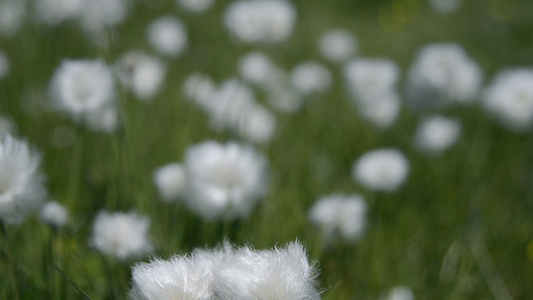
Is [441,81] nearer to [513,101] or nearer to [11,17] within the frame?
[513,101]

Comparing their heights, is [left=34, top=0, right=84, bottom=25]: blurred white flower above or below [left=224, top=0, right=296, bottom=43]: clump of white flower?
above

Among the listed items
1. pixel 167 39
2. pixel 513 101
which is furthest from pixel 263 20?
pixel 513 101

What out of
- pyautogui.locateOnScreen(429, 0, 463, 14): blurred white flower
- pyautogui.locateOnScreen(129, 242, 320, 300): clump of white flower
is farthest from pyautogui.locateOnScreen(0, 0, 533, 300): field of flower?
pyautogui.locateOnScreen(429, 0, 463, 14): blurred white flower

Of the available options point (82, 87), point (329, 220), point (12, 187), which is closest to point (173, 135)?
point (82, 87)

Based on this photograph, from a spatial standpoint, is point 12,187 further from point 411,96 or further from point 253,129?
point 411,96

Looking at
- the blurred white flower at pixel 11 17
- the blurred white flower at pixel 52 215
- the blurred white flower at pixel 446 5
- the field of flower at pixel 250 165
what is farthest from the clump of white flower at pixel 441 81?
the blurred white flower at pixel 446 5

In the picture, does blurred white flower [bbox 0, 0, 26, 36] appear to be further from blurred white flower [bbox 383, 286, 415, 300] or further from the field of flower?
blurred white flower [bbox 383, 286, 415, 300]
